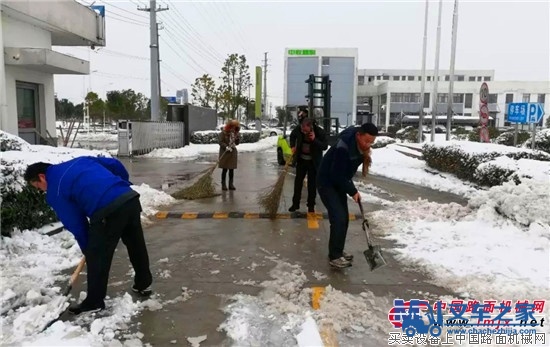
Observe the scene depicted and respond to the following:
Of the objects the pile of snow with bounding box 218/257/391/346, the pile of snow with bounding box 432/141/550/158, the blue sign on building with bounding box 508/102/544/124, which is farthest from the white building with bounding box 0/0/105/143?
the blue sign on building with bounding box 508/102/544/124

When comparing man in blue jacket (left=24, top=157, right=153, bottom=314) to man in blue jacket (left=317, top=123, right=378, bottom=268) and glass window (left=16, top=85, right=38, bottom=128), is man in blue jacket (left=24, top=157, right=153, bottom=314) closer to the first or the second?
man in blue jacket (left=317, top=123, right=378, bottom=268)

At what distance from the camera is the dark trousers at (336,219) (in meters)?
4.89

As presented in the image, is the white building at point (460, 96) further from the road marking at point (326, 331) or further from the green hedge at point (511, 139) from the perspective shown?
the road marking at point (326, 331)

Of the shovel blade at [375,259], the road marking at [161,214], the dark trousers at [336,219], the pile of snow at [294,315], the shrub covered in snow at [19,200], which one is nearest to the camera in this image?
the pile of snow at [294,315]

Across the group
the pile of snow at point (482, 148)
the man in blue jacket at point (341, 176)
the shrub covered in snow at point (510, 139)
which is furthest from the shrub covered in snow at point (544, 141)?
the man in blue jacket at point (341, 176)

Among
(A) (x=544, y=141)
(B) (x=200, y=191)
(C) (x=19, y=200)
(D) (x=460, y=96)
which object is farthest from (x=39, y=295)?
(D) (x=460, y=96)

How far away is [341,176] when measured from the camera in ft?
15.7

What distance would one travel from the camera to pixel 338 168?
4.78 metres

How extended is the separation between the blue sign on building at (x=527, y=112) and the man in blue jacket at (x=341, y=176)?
7642 mm

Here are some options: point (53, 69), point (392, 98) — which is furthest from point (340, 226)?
point (392, 98)

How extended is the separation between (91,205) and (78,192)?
0.13 metres

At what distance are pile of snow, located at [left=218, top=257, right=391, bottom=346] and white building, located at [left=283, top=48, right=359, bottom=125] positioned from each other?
7208 centimetres

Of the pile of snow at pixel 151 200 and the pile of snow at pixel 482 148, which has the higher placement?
the pile of snow at pixel 482 148

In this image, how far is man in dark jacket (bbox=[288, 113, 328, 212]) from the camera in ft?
23.6
